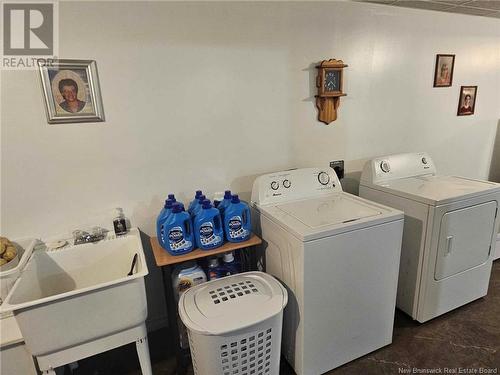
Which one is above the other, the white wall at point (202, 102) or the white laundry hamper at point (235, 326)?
the white wall at point (202, 102)

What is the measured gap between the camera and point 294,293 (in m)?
1.48

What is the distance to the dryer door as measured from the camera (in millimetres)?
1762

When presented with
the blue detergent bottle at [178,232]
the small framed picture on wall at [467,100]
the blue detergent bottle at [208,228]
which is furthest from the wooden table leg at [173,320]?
the small framed picture on wall at [467,100]

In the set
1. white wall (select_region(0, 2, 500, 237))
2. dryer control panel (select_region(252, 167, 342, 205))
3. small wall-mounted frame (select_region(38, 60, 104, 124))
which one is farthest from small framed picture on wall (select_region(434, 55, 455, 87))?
small wall-mounted frame (select_region(38, 60, 104, 124))

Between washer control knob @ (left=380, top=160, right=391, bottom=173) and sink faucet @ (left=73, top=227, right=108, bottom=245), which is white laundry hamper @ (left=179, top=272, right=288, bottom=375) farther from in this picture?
washer control knob @ (left=380, top=160, right=391, bottom=173)

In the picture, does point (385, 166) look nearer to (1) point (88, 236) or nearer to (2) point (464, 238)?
(2) point (464, 238)

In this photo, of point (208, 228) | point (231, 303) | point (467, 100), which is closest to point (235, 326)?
point (231, 303)

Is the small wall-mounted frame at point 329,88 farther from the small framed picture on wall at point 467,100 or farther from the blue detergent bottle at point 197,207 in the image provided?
the small framed picture on wall at point 467,100

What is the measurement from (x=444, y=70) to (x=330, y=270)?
213 cm

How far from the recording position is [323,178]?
1952 mm

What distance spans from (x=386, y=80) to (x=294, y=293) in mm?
1759

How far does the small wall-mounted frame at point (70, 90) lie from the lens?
1437mm

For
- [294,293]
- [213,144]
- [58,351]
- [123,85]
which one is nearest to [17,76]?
[123,85]

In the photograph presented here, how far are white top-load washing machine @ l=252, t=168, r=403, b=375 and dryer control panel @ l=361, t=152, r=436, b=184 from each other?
442mm
